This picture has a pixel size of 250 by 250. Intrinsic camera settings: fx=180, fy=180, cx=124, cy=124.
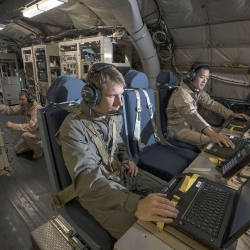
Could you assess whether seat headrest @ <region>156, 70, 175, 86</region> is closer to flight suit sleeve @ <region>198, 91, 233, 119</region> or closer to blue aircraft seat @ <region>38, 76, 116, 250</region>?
flight suit sleeve @ <region>198, 91, 233, 119</region>

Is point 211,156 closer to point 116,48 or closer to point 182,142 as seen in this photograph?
point 182,142

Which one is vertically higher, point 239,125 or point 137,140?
point 239,125

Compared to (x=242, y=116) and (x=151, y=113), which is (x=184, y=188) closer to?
(x=151, y=113)

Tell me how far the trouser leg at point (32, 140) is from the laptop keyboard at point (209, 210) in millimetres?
2939

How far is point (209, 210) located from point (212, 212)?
0.01 m

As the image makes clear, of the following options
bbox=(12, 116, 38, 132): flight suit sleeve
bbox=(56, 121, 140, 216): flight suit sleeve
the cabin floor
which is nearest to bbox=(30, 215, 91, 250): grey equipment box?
the cabin floor

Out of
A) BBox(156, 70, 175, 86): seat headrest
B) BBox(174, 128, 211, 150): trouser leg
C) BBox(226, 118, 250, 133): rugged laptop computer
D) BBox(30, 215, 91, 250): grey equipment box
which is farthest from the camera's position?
BBox(156, 70, 175, 86): seat headrest

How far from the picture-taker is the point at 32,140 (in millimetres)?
3113

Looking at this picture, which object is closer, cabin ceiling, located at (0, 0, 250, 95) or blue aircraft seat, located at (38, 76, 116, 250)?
blue aircraft seat, located at (38, 76, 116, 250)

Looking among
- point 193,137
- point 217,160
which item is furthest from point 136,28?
point 217,160

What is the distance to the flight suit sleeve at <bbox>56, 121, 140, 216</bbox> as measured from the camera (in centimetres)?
85

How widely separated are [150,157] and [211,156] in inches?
25.7

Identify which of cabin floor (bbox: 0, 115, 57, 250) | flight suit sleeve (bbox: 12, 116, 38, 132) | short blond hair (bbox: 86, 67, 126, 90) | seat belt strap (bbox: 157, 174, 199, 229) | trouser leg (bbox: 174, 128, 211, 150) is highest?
short blond hair (bbox: 86, 67, 126, 90)

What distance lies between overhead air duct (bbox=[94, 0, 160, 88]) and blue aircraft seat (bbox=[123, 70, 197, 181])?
1.46 m
